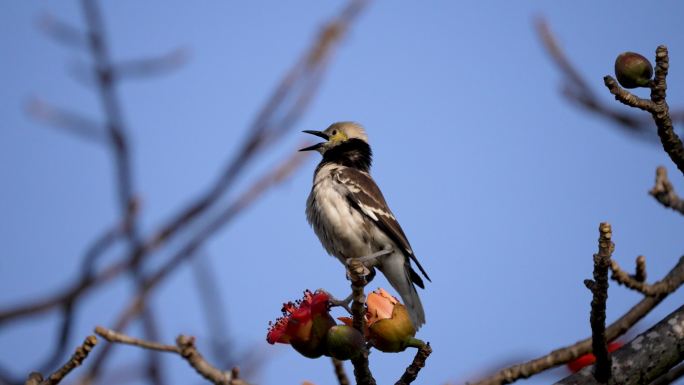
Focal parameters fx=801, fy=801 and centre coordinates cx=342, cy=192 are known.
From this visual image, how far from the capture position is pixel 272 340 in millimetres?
3848

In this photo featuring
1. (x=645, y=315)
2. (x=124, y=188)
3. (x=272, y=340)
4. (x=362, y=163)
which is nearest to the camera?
(x=124, y=188)

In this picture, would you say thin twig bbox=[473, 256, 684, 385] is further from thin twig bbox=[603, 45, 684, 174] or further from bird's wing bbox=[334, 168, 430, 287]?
bird's wing bbox=[334, 168, 430, 287]

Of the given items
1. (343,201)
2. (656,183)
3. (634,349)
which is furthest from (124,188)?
(343,201)

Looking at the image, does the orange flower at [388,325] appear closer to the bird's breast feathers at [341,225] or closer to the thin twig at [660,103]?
the thin twig at [660,103]

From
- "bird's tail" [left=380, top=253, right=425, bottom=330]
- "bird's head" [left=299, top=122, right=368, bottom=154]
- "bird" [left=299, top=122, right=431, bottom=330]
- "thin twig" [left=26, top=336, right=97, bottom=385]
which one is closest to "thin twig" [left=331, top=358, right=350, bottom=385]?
"thin twig" [left=26, top=336, right=97, bottom=385]

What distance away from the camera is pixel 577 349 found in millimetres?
3510

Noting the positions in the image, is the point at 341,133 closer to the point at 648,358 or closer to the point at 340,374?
the point at 340,374

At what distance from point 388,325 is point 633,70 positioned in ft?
5.34

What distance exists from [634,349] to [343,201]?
511cm

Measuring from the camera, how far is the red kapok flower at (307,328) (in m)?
3.76

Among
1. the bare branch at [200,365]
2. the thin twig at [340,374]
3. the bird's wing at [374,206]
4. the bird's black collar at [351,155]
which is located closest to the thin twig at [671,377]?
the thin twig at [340,374]

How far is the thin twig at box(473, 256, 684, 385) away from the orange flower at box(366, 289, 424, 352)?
1.45 ft

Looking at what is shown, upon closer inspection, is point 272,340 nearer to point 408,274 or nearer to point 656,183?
point 656,183

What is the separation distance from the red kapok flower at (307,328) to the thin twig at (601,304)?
122cm
